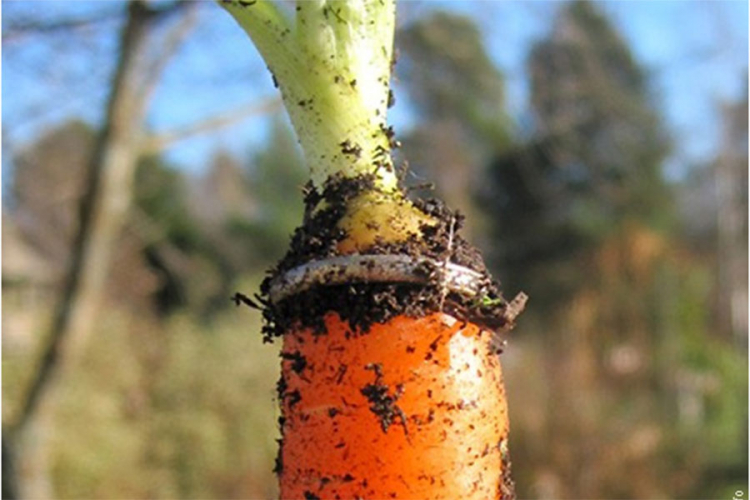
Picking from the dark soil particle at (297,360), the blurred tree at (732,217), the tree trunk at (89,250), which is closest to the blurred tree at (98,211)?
the tree trunk at (89,250)

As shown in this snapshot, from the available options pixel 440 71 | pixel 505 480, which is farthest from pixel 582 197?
pixel 505 480

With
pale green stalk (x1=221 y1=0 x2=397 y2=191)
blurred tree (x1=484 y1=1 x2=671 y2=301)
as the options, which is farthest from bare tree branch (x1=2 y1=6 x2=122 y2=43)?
blurred tree (x1=484 y1=1 x2=671 y2=301)

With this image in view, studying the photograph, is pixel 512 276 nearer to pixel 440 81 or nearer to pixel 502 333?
pixel 440 81

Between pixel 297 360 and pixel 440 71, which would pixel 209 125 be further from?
pixel 297 360

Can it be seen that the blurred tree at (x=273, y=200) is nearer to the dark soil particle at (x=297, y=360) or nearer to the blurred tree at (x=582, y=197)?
the blurred tree at (x=582, y=197)

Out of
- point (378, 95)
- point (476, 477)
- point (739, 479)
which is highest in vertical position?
point (739, 479)

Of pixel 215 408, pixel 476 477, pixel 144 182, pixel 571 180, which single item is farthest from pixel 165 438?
pixel 571 180

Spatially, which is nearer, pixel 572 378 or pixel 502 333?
pixel 502 333
